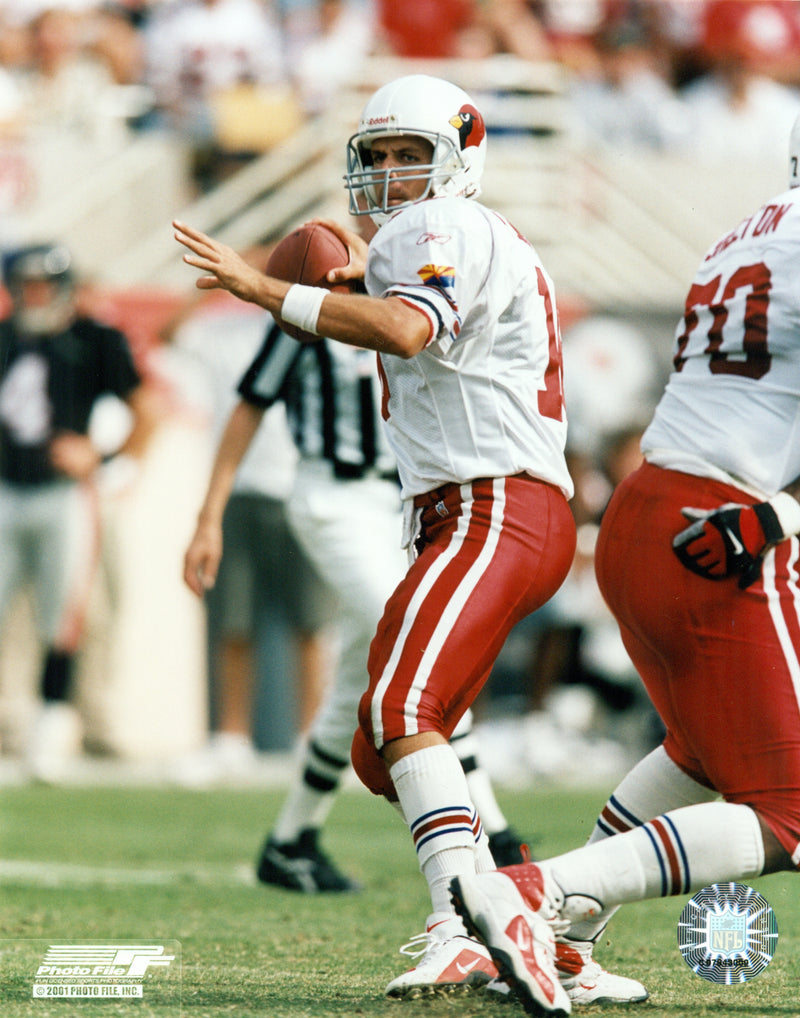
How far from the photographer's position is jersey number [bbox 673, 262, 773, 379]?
9.46 feet

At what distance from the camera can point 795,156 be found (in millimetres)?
3102

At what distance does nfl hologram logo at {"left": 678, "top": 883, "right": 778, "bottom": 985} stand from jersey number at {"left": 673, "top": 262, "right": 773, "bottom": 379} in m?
1.11

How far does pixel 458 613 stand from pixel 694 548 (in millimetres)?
462

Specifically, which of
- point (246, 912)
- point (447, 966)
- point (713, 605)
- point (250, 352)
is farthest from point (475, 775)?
point (250, 352)

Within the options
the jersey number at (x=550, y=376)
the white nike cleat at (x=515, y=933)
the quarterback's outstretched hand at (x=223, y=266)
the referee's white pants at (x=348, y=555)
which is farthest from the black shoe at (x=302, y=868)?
the quarterback's outstretched hand at (x=223, y=266)

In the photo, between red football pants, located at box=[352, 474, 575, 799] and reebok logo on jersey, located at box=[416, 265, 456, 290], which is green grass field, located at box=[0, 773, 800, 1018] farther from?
reebok logo on jersey, located at box=[416, 265, 456, 290]

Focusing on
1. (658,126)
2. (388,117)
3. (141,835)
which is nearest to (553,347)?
(388,117)

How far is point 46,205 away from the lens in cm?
905

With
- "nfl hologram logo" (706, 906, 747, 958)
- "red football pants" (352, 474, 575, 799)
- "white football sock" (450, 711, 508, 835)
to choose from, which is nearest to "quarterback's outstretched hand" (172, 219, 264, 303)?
"red football pants" (352, 474, 575, 799)

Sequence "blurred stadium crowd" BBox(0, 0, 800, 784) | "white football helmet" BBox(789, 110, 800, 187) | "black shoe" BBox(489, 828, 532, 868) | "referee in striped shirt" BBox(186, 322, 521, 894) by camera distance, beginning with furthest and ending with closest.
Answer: "blurred stadium crowd" BBox(0, 0, 800, 784), "referee in striped shirt" BBox(186, 322, 521, 894), "black shoe" BBox(489, 828, 532, 868), "white football helmet" BBox(789, 110, 800, 187)

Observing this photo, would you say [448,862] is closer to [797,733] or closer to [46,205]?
[797,733]

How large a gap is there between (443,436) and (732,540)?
2.10 ft

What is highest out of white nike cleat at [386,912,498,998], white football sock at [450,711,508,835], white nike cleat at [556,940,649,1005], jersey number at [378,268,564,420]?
jersey number at [378,268,564,420]

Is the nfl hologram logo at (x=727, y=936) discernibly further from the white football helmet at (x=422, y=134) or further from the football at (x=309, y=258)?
the white football helmet at (x=422, y=134)
